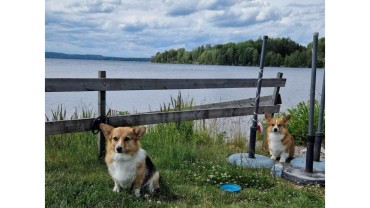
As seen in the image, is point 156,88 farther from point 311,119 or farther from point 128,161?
point 311,119

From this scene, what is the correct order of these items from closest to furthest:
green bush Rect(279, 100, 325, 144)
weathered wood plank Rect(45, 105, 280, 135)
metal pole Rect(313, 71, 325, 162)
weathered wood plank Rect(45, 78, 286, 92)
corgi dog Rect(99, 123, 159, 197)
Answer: corgi dog Rect(99, 123, 159, 197) → weathered wood plank Rect(45, 78, 286, 92) → weathered wood plank Rect(45, 105, 280, 135) → metal pole Rect(313, 71, 325, 162) → green bush Rect(279, 100, 325, 144)

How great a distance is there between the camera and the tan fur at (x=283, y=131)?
8.80ft

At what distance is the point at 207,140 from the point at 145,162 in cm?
55

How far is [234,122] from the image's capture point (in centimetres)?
278

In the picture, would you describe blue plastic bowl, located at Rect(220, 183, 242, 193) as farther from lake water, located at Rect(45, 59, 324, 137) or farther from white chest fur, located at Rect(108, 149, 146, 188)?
lake water, located at Rect(45, 59, 324, 137)

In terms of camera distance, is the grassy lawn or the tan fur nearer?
the grassy lawn

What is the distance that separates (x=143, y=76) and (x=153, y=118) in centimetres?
24

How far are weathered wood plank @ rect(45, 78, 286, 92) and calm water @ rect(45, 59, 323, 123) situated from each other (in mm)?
24

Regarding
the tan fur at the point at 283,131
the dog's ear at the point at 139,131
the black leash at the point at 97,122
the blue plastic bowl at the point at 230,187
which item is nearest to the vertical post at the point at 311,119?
the tan fur at the point at 283,131

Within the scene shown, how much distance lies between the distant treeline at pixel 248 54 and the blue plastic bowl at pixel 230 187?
586 mm

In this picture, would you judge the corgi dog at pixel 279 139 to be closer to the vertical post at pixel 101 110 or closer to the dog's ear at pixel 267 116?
the dog's ear at pixel 267 116

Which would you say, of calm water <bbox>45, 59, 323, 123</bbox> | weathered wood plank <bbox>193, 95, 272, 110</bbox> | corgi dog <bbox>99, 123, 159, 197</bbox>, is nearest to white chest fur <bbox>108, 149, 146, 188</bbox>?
corgi dog <bbox>99, 123, 159, 197</bbox>

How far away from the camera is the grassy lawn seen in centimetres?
211
